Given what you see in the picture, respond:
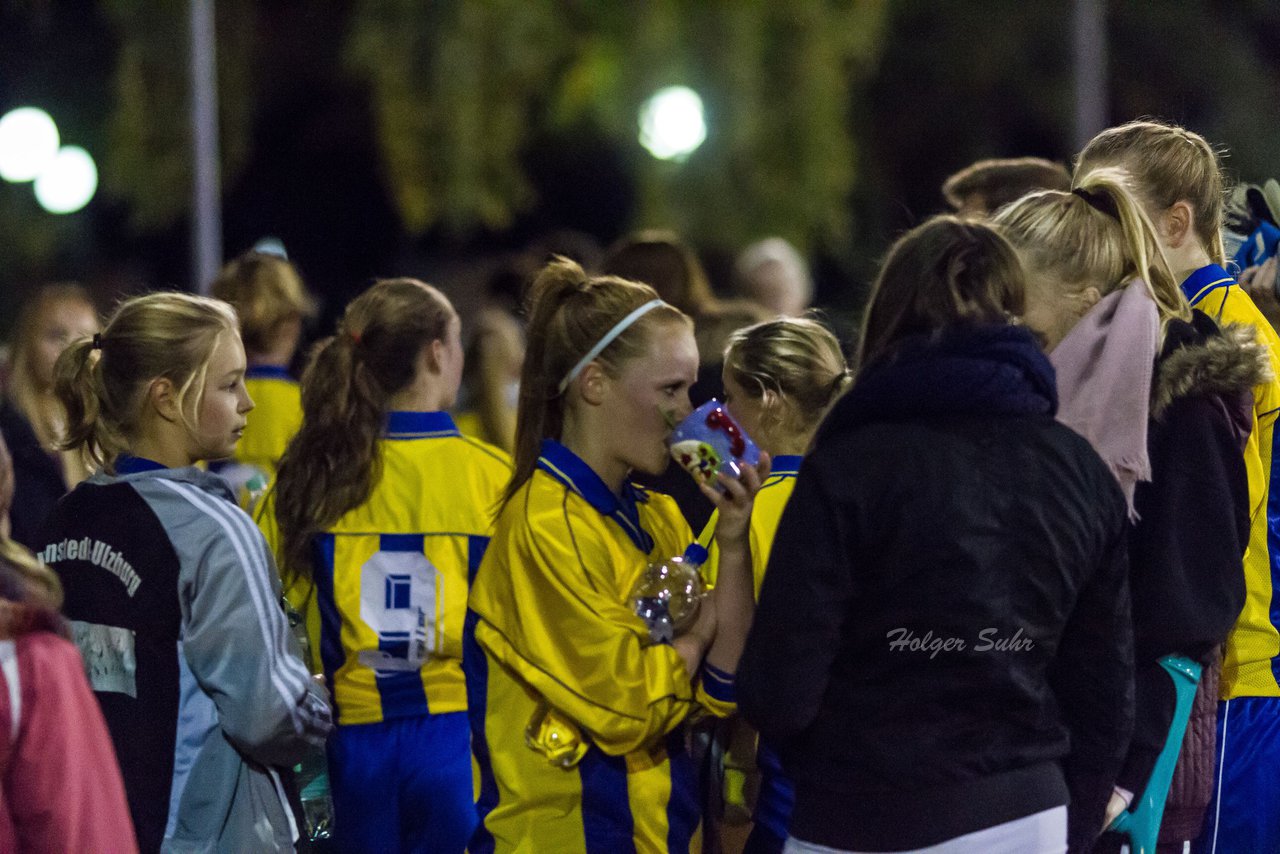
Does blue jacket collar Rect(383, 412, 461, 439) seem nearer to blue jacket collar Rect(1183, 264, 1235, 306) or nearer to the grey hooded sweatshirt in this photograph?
the grey hooded sweatshirt

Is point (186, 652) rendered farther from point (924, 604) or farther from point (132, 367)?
point (924, 604)

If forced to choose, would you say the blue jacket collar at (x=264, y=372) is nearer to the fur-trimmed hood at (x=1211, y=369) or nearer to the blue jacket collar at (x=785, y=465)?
the blue jacket collar at (x=785, y=465)

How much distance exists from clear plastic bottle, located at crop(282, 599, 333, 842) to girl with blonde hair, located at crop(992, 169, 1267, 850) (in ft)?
5.73

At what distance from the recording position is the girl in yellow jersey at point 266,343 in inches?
219

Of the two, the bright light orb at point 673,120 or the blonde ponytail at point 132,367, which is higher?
the bright light orb at point 673,120

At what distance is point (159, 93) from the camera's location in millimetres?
10633

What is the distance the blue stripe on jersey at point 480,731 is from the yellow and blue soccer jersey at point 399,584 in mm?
→ 1023

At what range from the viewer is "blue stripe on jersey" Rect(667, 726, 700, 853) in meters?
3.14

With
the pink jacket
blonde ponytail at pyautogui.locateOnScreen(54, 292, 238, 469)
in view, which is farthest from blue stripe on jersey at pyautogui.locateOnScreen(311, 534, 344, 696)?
the pink jacket

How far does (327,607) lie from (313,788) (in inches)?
23.2

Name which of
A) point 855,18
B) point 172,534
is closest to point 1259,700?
point 172,534

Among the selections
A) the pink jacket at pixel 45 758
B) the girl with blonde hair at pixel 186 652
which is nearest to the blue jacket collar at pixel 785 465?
the girl with blonde hair at pixel 186 652

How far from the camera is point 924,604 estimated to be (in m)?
2.50

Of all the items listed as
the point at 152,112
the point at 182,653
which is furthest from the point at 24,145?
the point at 182,653
